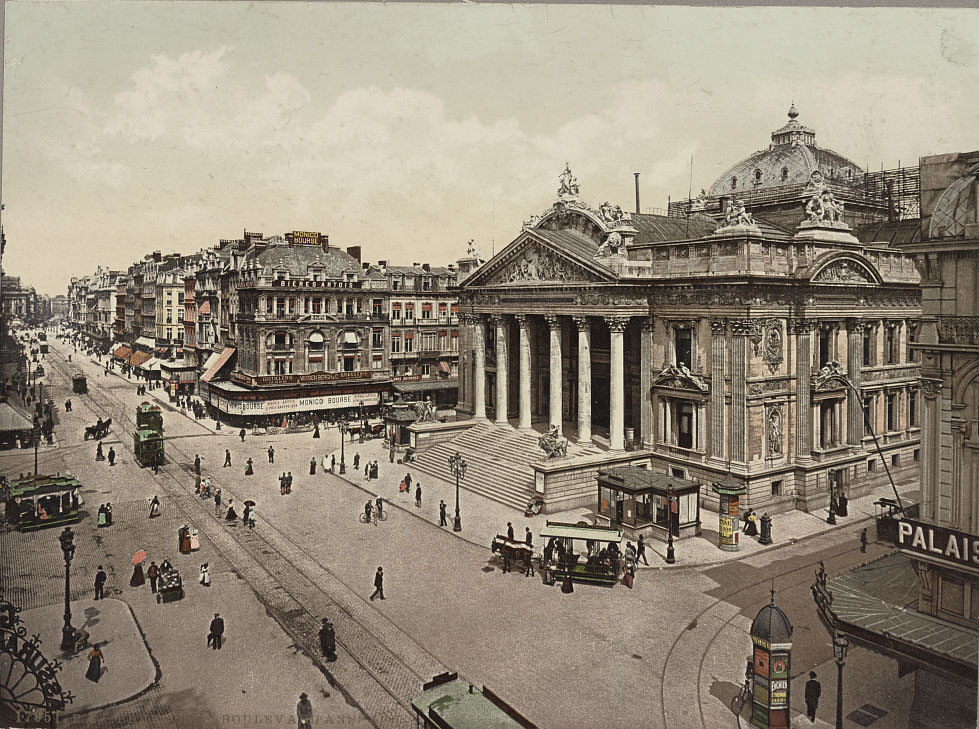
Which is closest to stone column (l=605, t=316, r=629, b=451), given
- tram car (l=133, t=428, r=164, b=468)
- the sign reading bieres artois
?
tram car (l=133, t=428, r=164, b=468)

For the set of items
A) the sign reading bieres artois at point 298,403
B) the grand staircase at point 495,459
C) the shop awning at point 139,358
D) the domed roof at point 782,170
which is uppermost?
the domed roof at point 782,170

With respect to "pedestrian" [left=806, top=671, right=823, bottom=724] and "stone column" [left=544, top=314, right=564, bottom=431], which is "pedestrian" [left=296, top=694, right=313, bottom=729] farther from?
"stone column" [left=544, top=314, right=564, bottom=431]

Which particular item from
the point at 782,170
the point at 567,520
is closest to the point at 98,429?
the point at 567,520

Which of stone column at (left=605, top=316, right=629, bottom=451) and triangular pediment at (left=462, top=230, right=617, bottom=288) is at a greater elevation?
triangular pediment at (left=462, top=230, right=617, bottom=288)

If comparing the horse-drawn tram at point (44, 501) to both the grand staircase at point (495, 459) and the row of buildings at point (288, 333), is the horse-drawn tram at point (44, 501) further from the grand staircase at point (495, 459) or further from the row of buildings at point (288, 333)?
the grand staircase at point (495, 459)

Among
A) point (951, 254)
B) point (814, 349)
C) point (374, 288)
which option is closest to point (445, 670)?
point (951, 254)

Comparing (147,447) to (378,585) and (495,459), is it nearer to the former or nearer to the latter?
(495,459)

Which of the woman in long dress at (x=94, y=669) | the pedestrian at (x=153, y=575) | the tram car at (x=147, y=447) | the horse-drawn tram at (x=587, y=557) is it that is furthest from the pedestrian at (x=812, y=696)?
the tram car at (x=147, y=447)
